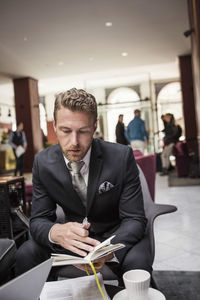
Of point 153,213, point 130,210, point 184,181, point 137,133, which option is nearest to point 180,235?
point 153,213

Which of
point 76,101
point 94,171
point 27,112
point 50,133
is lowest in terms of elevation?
point 94,171

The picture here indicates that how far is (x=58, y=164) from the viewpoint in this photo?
152 centimetres

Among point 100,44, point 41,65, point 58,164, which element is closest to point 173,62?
point 100,44

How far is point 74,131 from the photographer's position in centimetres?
136

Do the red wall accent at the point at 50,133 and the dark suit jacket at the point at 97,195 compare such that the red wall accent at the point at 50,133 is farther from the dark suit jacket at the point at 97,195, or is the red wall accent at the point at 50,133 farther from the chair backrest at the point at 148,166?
the dark suit jacket at the point at 97,195

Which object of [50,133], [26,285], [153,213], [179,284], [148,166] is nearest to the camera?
[26,285]

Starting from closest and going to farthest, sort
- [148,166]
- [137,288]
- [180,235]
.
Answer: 1. [137,288]
2. [180,235]
3. [148,166]

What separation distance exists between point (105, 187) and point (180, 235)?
2000 millimetres

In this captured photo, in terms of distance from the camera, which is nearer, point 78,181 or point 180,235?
point 78,181

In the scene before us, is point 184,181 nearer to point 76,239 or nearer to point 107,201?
point 107,201

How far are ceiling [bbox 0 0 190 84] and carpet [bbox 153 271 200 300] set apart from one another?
5044 mm

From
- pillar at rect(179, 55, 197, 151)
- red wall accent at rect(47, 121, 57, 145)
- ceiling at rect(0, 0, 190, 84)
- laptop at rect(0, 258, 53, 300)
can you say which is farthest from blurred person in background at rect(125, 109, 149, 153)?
red wall accent at rect(47, 121, 57, 145)

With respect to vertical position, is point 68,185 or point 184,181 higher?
point 68,185

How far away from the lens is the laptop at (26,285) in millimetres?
656
